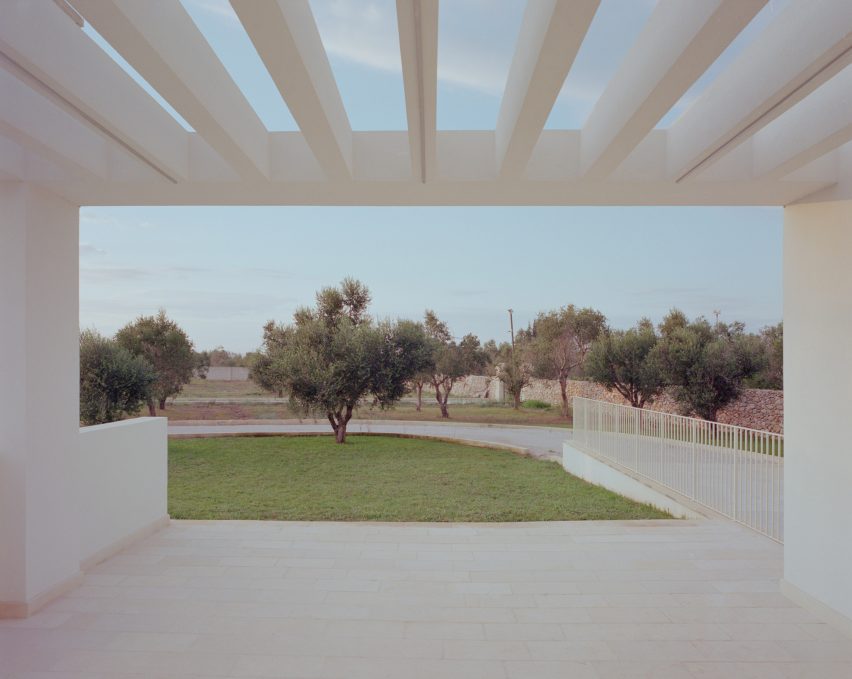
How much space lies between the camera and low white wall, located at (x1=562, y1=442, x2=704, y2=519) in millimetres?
7529

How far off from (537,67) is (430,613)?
339cm

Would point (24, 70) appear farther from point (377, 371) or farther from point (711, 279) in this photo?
point (711, 279)

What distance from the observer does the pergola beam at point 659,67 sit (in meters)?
2.09

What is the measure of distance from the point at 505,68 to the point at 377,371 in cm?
1256

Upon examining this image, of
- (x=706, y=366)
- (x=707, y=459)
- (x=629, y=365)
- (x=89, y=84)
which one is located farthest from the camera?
(x=629, y=365)

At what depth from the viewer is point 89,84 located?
2914 mm

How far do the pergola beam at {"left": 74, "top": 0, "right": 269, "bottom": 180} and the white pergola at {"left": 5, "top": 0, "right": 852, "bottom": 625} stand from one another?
2 cm

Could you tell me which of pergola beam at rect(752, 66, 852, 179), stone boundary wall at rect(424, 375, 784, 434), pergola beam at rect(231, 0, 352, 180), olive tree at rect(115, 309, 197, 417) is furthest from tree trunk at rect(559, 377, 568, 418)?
pergola beam at rect(231, 0, 352, 180)

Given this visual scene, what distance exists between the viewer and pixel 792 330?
4254mm

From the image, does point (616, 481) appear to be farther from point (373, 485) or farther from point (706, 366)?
point (706, 366)

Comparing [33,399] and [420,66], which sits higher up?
[420,66]

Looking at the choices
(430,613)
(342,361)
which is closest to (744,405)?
(342,361)

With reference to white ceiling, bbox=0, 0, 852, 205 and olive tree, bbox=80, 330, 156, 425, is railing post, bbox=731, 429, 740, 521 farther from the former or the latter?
olive tree, bbox=80, 330, 156, 425

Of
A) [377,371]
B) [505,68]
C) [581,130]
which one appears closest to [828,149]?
[581,130]
